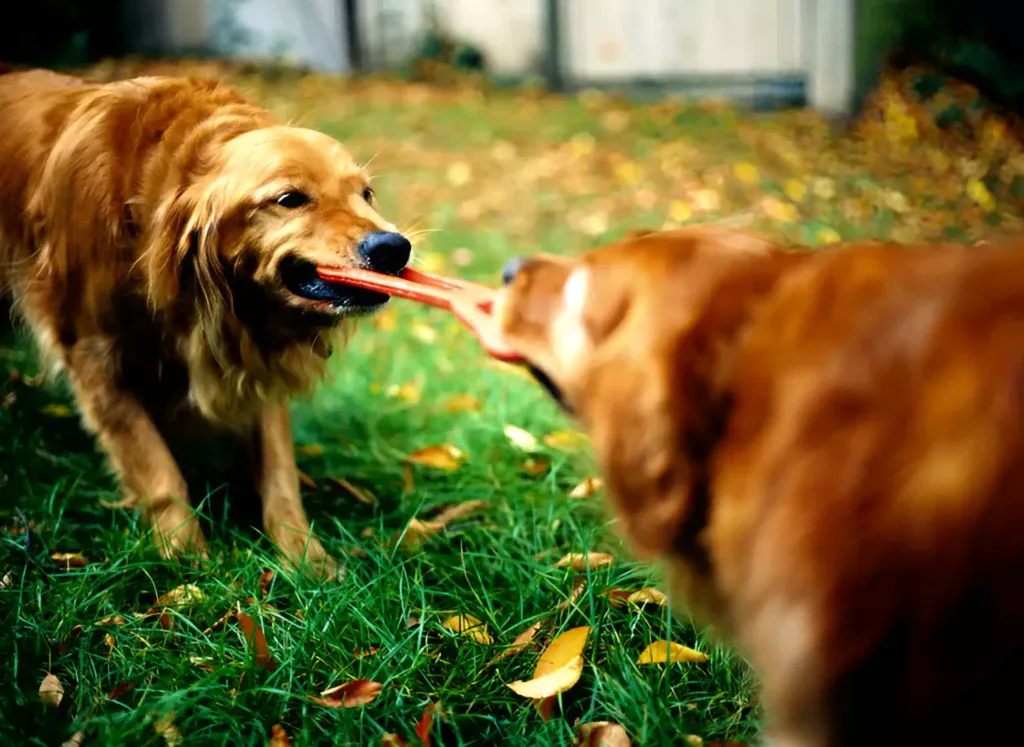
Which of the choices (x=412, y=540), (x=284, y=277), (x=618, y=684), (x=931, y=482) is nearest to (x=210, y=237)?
(x=284, y=277)

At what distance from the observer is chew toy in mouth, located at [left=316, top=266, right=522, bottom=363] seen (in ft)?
4.96

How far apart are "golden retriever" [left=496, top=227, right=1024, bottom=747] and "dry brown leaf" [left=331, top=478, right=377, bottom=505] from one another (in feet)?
4.89

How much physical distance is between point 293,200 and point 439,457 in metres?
1.00

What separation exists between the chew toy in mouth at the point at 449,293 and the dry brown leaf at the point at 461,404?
1.17 meters

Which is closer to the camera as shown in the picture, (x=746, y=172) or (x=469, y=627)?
(x=469, y=627)

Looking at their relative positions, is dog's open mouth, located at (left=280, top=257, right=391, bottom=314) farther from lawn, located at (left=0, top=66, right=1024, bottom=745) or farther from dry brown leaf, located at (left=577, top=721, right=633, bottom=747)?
dry brown leaf, located at (left=577, top=721, right=633, bottom=747)

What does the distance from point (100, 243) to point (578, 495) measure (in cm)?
143

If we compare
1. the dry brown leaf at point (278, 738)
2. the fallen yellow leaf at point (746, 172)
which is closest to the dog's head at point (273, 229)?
the dry brown leaf at point (278, 738)

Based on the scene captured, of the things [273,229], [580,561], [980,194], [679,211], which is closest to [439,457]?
[580,561]

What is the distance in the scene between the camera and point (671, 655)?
1.81m

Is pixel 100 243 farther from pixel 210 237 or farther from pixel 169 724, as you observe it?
pixel 169 724

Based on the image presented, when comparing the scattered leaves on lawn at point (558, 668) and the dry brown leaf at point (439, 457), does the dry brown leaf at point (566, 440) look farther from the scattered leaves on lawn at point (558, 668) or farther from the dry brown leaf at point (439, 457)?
the scattered leaves on lawn at point (558, 668)

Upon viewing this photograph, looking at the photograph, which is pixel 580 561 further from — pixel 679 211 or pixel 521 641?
pixel 679 211

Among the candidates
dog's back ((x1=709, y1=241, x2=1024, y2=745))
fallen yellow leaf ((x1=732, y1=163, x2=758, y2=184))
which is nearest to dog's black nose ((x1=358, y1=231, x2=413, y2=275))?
dog's back ((x1=709, y1=241, x2=1024, y2=745))
